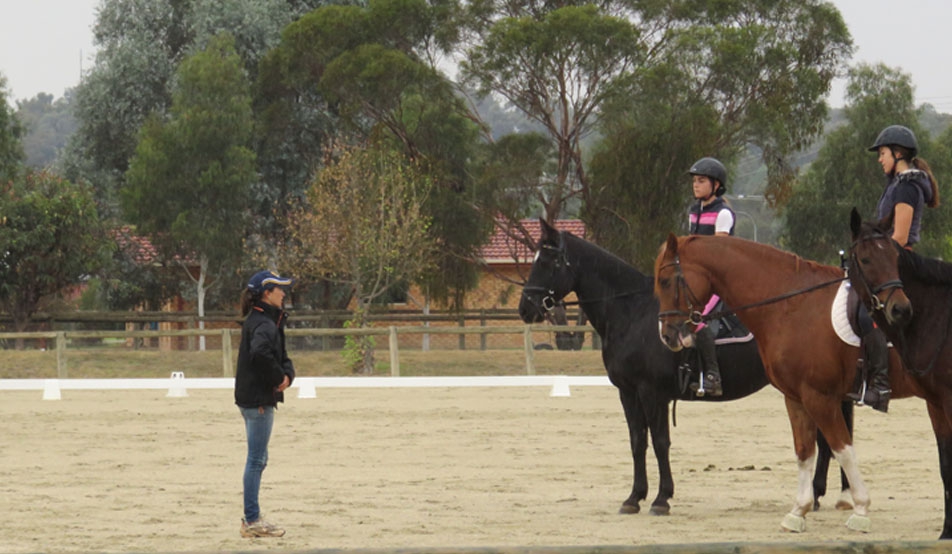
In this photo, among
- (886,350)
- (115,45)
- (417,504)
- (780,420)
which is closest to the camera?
(886,350)

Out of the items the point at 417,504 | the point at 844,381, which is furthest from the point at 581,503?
the point at 844,381

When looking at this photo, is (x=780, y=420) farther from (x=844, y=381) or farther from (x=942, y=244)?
(x=942, y=244)

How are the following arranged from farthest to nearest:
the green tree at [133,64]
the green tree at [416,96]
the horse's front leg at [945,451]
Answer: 1. the green tree at [133,64]
2. the green tree at [416,96]
3. the horse's front leg at [945,451]

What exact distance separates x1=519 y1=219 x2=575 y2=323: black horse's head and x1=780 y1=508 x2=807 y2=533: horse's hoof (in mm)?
2271

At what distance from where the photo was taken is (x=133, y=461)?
41.2 feet

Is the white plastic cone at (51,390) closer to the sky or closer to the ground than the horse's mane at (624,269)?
closer to the ground

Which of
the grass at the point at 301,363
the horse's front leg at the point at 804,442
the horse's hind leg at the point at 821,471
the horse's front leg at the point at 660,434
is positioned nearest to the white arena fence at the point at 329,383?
the grass at the point at 301,363

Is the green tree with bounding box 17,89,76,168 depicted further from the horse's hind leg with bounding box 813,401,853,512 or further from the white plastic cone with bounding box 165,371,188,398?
the horse's hind leg with bounding box 813,401,853,512

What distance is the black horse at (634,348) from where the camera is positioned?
9234mm

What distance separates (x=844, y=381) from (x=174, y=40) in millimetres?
32306

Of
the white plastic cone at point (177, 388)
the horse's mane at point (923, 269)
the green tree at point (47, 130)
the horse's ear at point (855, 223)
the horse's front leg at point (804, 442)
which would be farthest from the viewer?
the green tree at point (47, 130)

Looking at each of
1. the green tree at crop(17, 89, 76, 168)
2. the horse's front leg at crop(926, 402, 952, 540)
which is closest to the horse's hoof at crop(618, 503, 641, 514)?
the horse's front leg at crop(926, 402, 952, 540)

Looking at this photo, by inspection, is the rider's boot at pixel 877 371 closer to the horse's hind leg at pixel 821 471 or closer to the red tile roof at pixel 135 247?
the horse's hind leg at pixel 821 471

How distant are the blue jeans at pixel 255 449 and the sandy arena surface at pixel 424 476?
0.22m
